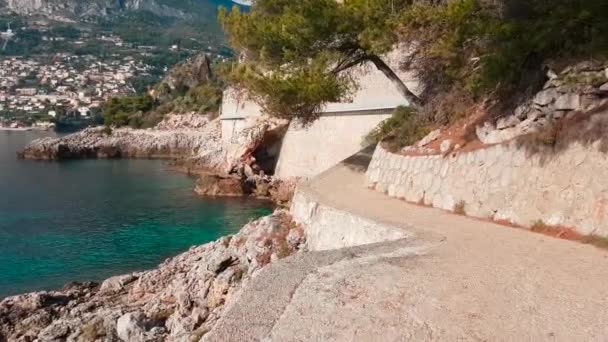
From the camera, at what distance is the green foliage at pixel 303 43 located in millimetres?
11297

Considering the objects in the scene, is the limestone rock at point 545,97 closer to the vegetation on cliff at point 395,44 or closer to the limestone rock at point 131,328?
the vegetation on cliff at point 395,44

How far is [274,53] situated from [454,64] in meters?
3.65

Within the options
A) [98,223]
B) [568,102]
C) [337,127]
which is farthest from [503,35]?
[98,223]

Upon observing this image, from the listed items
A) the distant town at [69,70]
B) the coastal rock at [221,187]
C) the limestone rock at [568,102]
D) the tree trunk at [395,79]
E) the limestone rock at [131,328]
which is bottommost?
the limestone rock at [131,328]

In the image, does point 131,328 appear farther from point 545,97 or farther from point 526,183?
point 545,97

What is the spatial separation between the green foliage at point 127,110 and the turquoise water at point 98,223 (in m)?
25.3

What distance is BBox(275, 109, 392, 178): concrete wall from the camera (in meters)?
22.4

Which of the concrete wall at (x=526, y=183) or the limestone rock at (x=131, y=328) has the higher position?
the concrete wall at (x=526, y=183)

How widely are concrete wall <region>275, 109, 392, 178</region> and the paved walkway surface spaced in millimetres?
12059

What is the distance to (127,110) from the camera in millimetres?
68688

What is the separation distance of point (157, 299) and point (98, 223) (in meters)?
13.2

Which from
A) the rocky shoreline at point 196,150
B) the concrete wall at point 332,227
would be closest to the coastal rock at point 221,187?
the rocky shoreline at point 196,150

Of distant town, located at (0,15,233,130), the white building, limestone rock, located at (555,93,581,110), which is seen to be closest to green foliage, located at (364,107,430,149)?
the white building

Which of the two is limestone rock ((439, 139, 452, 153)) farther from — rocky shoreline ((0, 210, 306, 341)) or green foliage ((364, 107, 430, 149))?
rocky shoreline ((0, 210, 306, 341))
